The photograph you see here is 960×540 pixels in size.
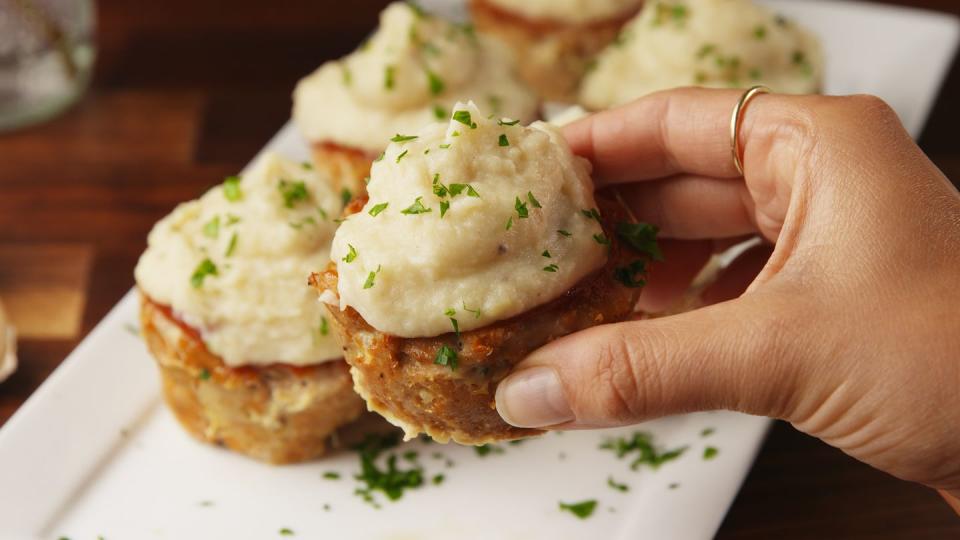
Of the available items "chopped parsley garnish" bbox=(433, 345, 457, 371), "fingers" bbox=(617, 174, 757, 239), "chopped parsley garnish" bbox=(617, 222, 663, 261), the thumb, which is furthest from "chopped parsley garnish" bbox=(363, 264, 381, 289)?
"fingers" bbox=(617, 174, 757, 239)

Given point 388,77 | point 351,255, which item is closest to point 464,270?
point 351,255

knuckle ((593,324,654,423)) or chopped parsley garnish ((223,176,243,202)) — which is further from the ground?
knuckle ((593,324,654,423))

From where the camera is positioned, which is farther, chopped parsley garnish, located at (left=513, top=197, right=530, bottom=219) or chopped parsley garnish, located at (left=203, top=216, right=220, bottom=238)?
chopped parsley garnish, located at (left=203, top=216, right=220, bottom=238)

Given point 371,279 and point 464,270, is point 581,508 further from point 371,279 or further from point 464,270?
point 371,279

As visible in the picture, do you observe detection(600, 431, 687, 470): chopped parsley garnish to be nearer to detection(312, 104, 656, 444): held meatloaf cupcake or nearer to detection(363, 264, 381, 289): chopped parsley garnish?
detection(312, 104, 656, 444): held meatloaf cupcake

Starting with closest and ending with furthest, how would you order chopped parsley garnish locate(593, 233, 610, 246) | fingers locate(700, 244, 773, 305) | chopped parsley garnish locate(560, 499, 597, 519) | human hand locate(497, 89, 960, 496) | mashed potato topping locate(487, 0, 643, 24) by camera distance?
human hand locate(497, 89, 960, 496)
chopped parsley garnish locate(593, 233, 610, 246)
chopped parsley garnish locate(560, 499, 597, 519)
fingers locate(700, 244, 773, 305)
mashed potato topping locate(487, 0, 643, 24)

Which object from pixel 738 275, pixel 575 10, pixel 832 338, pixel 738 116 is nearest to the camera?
pixel 832 338
